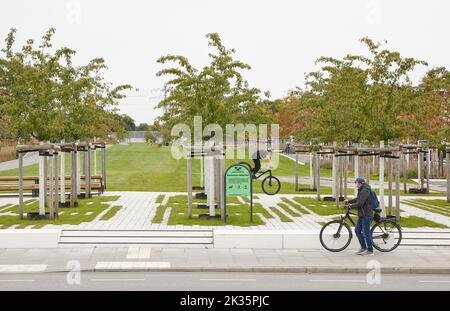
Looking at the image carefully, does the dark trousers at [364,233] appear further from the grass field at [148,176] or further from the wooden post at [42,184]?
the grass field at [148,176]

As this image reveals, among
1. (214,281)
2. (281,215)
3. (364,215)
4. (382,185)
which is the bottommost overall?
(214,281)

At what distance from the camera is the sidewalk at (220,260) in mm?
13766

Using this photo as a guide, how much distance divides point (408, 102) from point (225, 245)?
25.5 ft

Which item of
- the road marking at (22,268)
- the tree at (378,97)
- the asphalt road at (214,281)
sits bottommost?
the asphalt road at (214,281)

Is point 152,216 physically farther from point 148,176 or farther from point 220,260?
point 148,176

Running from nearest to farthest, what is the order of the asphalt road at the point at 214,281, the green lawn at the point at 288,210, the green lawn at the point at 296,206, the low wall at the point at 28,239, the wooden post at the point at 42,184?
the asphalt road at the point at 214,281, the low wall at the point at 28,239, the wooden post at the point at 42,184, the green lawn at the point at 288,210, the green lawn at the point at 296,206

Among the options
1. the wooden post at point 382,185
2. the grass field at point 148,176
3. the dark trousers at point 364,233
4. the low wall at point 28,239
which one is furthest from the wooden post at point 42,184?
the grass field at point 148,176

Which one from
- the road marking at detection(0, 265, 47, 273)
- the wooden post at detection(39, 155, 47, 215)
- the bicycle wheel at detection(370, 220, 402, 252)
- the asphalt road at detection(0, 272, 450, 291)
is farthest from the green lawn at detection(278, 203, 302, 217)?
the road marking at detection(0, 265, 47, 273)

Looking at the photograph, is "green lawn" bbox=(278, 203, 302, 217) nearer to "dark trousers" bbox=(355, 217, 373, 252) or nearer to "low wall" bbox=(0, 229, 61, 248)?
"dark trousers" bbox=(355, 217, 373, 252)

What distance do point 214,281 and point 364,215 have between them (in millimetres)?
4372

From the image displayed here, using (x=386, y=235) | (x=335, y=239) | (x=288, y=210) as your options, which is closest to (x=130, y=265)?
(x=335, y=239)

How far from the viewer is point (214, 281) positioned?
12719 mm

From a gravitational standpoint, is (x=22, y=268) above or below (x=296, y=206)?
below
